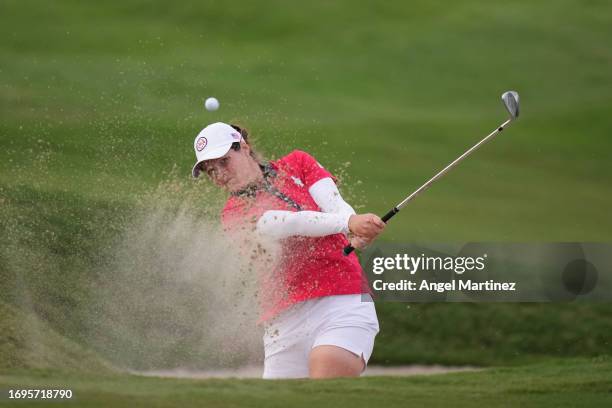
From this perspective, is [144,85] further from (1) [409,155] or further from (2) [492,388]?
(2) [492,388]

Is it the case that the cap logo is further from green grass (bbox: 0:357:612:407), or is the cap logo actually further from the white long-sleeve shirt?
green grass (bbox: 0:357:612:407)

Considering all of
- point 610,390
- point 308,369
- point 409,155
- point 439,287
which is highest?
point 409,155

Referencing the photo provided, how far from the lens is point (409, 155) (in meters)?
8.89

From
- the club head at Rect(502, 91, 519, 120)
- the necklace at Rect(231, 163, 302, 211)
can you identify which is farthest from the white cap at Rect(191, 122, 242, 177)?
the club head at Rect(502, 91, 519, 120)

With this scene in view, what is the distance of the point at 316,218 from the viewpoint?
11.5 ft

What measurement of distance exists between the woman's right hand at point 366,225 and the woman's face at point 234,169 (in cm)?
42

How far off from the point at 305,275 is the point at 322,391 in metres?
0.54

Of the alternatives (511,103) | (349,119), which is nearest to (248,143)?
(511,103)

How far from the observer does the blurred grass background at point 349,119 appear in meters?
6.96

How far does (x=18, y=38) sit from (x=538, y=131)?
5.02 meters

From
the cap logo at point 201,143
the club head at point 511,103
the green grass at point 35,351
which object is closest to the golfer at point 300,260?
the cap logo at point 201,143

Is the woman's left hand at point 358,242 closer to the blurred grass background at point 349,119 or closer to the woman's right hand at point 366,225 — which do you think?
the woman's right hand at point 366,225

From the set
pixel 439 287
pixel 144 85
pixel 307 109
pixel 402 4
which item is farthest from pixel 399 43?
pixel 439 287

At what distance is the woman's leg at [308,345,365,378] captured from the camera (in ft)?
11.6
